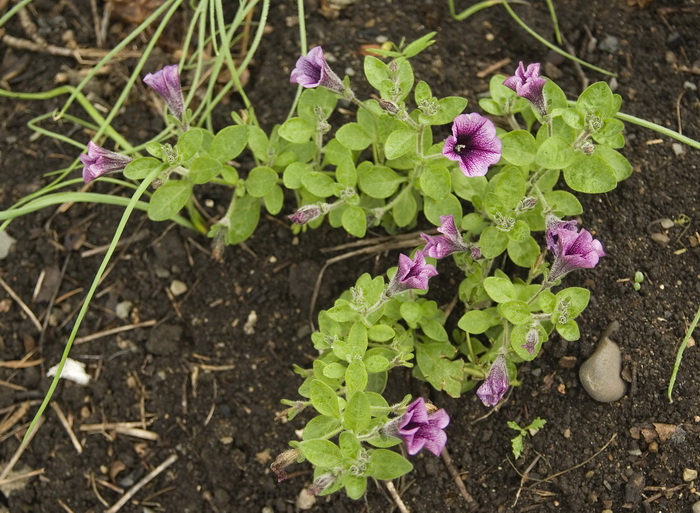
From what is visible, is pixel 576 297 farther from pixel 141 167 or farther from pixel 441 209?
pixel 141 167

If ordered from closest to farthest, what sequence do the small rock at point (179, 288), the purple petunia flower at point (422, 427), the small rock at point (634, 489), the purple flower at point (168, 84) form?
the purple petunia flower at point (422, 427)
the purple flower at point (168, 84)
the small rock at point (634, 489)
the small rock at point (179, 288)

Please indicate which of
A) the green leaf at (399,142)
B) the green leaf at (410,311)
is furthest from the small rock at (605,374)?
the green leaf at (399,142)

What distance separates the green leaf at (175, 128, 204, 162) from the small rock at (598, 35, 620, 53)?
1642 mm

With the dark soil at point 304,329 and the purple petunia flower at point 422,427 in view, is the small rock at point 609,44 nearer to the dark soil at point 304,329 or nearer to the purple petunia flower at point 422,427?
the dark soil at point 304,329

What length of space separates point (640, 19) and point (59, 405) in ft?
8.83

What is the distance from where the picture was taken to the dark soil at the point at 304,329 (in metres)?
2.26

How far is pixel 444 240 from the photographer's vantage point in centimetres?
206

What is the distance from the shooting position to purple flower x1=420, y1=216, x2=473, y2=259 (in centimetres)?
204

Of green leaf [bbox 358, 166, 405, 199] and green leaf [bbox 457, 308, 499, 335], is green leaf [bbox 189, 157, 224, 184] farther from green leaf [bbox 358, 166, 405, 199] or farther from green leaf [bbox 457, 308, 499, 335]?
green leaf [bbox 457, 308, 499, 335]

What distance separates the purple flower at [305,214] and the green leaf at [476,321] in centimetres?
55

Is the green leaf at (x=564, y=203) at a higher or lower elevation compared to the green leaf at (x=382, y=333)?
higher

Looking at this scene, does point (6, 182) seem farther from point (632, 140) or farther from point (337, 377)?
point (632, 140)

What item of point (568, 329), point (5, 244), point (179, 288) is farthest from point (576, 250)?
point (5, 244)

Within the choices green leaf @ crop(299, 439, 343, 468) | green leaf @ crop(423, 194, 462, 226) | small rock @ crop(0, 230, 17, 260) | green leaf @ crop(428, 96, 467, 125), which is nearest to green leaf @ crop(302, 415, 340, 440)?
green leaf @ crop(299, 439, 343, 468)
